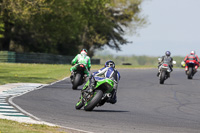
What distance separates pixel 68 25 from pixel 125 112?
2155 inches

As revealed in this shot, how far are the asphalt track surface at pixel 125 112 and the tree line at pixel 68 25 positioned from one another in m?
29.0

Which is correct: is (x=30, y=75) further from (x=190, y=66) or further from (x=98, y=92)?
(x=98, y=92)

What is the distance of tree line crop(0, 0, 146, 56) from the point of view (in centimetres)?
6262

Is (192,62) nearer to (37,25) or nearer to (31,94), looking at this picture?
(31,94)

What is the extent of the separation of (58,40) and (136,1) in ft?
47.7

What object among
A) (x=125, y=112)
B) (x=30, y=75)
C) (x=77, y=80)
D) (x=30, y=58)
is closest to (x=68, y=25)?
(x=30, y=58)

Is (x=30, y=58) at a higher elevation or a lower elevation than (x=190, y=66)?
Answer: lower

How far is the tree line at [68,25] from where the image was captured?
62625 mm

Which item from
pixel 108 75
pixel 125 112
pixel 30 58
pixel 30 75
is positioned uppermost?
pixel 108 75

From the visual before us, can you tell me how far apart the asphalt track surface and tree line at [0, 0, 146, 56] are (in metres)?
29.0

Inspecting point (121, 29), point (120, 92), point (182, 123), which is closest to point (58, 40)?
point (121, 29)

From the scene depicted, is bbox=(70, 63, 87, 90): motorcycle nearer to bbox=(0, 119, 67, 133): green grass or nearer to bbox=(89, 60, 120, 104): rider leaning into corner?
bbox=(89, 60, 120, 104): rider leaning into corner

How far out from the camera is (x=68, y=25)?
229ft

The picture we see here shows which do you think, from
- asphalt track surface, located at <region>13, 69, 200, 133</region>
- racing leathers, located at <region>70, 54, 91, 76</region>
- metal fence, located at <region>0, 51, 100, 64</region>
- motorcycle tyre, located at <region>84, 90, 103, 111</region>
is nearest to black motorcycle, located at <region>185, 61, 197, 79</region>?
asphalt track surface, located at <region>13, 69, 200, 133</region>
